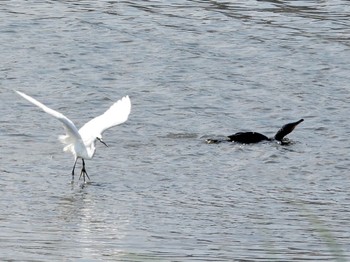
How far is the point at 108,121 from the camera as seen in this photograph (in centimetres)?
1104

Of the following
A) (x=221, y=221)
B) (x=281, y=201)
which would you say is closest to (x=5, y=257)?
(x=221, y=221)

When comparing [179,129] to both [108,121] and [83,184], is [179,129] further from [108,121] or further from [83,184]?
[83,184]

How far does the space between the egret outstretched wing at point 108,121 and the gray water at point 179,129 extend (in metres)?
0.47

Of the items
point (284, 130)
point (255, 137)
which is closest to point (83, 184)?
point (255, 137)

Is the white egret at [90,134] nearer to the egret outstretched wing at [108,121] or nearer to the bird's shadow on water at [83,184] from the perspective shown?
the egret outstretched wing at [108,121]

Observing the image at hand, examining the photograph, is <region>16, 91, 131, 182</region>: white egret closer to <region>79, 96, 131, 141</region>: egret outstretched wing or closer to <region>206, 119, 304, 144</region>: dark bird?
<region>79, 96, 131, 141</region>: egret outstretched wing

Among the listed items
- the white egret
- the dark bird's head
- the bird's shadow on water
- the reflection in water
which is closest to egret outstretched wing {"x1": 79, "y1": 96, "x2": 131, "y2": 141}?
the white egret

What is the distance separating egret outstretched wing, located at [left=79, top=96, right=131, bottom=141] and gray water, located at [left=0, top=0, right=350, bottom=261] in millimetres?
473

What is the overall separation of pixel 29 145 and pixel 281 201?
133 inches

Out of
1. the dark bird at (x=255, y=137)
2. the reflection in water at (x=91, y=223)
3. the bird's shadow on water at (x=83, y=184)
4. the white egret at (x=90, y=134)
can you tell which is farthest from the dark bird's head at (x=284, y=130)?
the reflection in water at (x=91, y=223)

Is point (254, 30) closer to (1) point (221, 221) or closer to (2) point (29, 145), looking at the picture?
(2) point (29, 145)

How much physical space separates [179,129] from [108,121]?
2.53 metres

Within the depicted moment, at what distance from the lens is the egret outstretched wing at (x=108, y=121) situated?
10922 mm

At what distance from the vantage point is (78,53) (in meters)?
17.4
